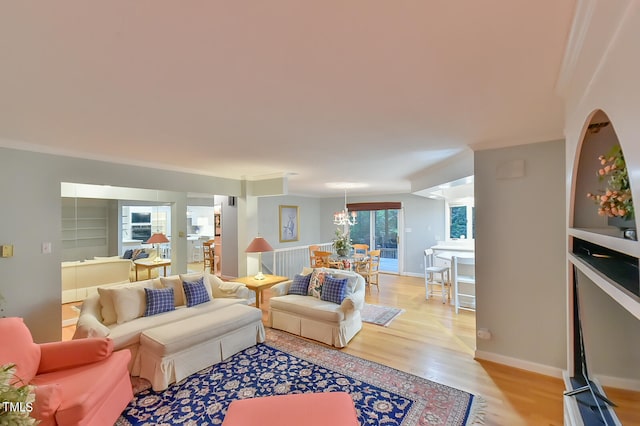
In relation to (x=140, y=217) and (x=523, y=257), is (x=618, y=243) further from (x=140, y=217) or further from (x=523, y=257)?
(x=140, y=217)

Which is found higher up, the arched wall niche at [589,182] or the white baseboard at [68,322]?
the arched wall niche at [589,182]

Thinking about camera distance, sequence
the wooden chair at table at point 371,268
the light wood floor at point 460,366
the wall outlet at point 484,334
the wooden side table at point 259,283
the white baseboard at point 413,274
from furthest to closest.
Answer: the white baseboard at point 413,274 → the wooden chair at table at point 371,268 → the wooden side table at point 259,283 → the wall outlet at point 484,334 → the light wood floor at point 460,366

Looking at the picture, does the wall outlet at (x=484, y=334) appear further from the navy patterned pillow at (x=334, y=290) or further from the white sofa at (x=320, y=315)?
the navy patterned pillow at (x=334, y=290)

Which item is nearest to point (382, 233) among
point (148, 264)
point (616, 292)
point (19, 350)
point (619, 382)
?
point (148, 264)

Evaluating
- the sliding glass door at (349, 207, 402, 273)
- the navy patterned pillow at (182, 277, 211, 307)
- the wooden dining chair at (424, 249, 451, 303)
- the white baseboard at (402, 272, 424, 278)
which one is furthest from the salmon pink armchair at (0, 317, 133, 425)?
the sliding glass door at (349, 207, 402, 273)

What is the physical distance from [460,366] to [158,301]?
3.47 metres

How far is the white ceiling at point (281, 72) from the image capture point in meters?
1.14

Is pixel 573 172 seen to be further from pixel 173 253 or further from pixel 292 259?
pixel 173 253

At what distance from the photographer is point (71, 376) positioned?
2127 mm

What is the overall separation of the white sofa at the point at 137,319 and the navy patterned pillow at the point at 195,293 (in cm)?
7

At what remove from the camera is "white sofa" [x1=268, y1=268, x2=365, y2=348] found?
11.6ft

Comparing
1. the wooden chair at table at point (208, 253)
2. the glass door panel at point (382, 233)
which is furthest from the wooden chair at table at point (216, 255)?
the glass door panel at point (382, 233)

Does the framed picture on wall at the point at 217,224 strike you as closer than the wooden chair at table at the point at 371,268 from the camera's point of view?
No

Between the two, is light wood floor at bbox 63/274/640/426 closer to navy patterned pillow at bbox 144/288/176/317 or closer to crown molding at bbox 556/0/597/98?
crown molding at bbox 556/0/597/98
